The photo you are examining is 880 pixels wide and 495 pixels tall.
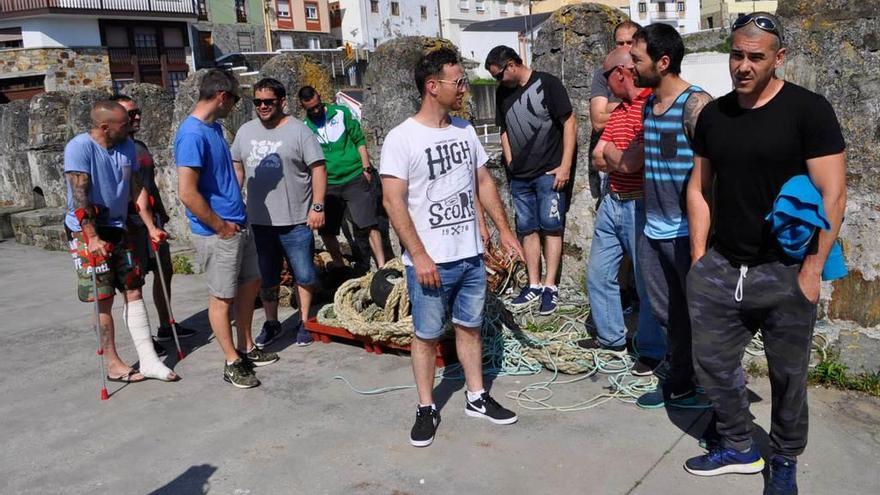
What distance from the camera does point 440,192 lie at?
3955mm

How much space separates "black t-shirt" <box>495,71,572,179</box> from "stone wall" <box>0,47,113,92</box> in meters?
29.4

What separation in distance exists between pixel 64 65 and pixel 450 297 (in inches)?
1338

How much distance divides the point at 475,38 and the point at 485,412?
1774 inches

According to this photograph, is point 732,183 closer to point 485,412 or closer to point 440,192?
point 440,192

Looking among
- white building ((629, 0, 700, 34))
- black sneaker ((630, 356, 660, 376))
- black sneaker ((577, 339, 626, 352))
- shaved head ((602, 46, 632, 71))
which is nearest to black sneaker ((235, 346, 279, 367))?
black sneaker ((577, 339, 626, 352))

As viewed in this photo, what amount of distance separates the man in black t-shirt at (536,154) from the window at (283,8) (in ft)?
135

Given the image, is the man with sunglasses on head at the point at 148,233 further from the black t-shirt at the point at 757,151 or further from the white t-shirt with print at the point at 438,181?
the black t-shirt at the point at 757,151

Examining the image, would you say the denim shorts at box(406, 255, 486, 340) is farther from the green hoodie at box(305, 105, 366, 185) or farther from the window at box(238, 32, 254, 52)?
the window at box(238, 32, 254, 52)

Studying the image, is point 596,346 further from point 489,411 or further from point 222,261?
point 222,261

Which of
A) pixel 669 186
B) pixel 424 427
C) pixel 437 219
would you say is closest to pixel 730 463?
pixel 669 186

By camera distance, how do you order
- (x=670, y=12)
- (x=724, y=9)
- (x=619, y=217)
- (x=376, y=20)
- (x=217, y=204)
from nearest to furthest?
(x=619, y=217)
(x=217, y=204)
(x=376, y=20)
(x=724, y=9)
(x=670, y=12)

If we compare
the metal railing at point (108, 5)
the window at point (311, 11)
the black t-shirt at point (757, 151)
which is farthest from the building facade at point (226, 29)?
the black t-shirt at point (757, 151)

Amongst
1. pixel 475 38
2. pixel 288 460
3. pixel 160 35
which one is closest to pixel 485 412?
pixel 288 460

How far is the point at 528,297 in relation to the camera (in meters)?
5.75
